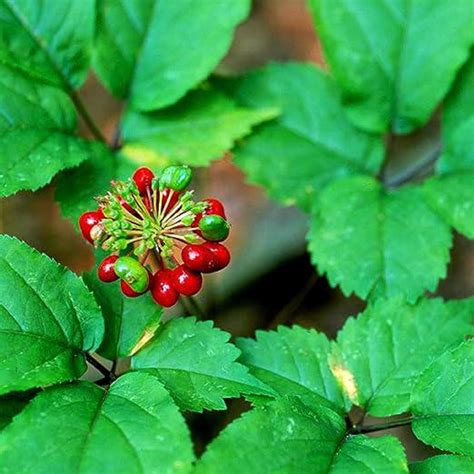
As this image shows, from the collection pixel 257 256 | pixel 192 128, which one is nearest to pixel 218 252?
pixel 192 128

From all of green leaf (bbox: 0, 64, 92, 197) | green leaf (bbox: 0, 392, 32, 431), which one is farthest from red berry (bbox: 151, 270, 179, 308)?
green leaf (bbox: 0, 64, 92, 197)

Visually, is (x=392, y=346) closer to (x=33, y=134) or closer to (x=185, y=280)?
(x=185, y=280)

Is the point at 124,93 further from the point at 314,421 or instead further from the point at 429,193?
the point at 314,421

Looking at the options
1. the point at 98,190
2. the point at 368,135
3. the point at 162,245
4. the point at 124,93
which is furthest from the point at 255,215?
the point at 162,245

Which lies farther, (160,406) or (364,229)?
(364,229)

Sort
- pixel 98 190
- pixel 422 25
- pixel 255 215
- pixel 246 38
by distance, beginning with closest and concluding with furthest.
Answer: pixel 98 190
pixel 422 25
pixel 255 215
pixel 246 38

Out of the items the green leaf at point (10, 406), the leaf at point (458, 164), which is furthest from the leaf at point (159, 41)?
the green leaf at point (10, 406)
